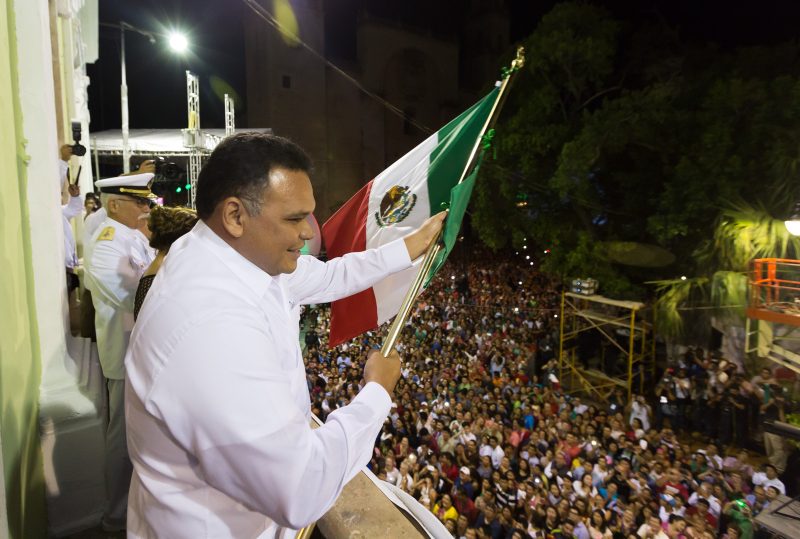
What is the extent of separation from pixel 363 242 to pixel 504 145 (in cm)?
1397

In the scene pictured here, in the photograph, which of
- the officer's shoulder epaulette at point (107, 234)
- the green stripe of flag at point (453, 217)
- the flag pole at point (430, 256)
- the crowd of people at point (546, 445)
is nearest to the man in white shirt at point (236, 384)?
the flag pole at point (430, 256)

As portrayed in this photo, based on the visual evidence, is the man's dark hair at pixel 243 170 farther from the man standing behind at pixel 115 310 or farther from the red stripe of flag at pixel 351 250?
the man standing behind at pixel 115 310

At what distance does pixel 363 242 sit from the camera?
11.8 ft

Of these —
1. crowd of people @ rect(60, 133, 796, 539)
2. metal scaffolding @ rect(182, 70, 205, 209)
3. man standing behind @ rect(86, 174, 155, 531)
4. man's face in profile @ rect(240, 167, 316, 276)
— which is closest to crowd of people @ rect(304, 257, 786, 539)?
crowd of people @ rect(60, 133, 796, 539)

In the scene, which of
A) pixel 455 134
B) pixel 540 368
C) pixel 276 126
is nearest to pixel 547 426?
pixel 540 368

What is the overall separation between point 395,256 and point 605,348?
13.7m

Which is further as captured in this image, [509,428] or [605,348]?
[605,348]

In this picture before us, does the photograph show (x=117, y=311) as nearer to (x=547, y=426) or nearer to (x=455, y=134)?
(x=455, y=134)

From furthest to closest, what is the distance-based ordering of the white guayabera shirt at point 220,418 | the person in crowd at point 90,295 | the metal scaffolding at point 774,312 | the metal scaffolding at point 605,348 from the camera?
1. the metal scaffolding at point 605,348
2. the metal scaffolding at point 774,312
3. the person in crowd at point 90,295
4. the white guayabera shirt at point 220,418

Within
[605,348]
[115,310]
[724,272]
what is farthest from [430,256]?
A: [605,348]

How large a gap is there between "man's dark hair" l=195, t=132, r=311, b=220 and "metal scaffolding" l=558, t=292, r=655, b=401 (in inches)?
512

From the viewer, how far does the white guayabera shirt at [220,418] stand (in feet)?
3.67

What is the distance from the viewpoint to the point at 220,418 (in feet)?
3.62

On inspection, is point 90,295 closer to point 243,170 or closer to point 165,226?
point 165,226
